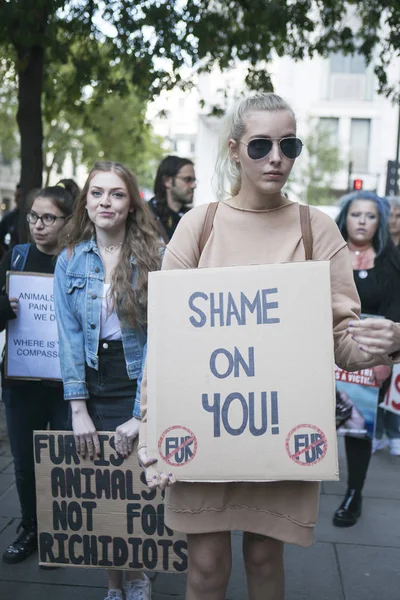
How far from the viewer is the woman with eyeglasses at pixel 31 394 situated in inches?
146

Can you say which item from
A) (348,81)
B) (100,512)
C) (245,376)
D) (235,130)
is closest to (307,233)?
(235,130)

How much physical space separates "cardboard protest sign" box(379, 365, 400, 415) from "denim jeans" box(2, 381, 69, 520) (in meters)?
2.11

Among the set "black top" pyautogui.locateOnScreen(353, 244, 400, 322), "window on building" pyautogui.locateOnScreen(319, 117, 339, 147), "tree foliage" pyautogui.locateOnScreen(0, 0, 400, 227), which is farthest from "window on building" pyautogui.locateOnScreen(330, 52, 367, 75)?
"black top" pyautogui.locateOnScreen(353, 244, 400, 322)

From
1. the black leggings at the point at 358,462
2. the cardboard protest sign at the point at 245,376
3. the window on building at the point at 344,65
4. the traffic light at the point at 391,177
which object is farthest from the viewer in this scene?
the window on building at the point at 344,65

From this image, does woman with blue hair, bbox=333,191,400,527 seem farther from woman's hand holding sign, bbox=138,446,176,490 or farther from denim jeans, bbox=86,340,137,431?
woman's hand holding sign, bbox=138,446,176,490

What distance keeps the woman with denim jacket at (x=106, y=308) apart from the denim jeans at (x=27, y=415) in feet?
2.30

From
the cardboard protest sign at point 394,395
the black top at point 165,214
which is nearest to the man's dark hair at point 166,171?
the black top at point 165,214

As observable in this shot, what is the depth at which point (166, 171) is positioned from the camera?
5.74m

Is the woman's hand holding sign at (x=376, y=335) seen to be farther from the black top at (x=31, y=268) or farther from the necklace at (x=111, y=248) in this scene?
the black top at (x=31, y=268)

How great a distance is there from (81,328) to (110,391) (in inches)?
11.5

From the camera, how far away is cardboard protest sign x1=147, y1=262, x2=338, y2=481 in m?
2.08

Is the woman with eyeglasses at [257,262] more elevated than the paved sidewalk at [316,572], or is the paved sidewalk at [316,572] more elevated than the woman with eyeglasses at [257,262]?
the woman with eyeglasses at [257,262]

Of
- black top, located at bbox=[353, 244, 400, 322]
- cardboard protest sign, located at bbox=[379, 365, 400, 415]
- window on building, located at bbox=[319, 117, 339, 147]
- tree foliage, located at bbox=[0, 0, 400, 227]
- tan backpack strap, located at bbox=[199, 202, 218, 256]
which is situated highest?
window on building, located at bbox=[319, 117, 339, 147]

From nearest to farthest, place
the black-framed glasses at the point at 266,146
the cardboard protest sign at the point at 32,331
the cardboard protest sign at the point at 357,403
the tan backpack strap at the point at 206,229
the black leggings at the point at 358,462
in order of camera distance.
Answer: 1. the black-framed glasses at the point at 266,146
2. the tan backpack strap at the point at 206,229
3. the cardboard protest sign at the point at 32,331
4. the cardboard protest sign at the point at 357,403
5. the black leggings at the point at 358,462
